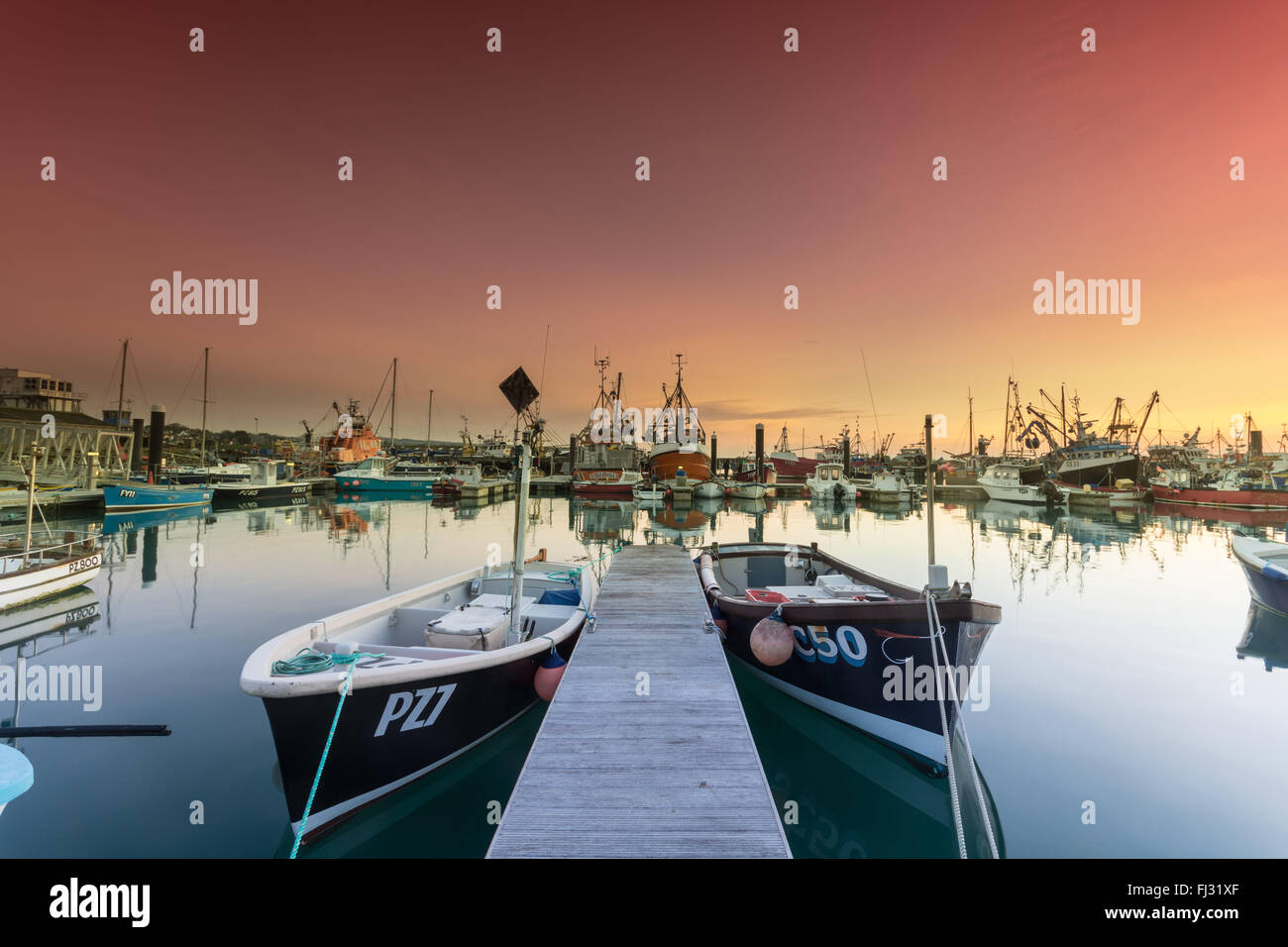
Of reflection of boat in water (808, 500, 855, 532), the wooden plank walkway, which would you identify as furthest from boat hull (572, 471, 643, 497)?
the wooden plank walkway

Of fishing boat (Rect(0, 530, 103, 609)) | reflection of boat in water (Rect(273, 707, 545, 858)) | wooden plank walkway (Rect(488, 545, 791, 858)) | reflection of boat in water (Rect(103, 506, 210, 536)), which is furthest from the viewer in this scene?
reflection of boat in water (Rect(103, 506, 210, 536))

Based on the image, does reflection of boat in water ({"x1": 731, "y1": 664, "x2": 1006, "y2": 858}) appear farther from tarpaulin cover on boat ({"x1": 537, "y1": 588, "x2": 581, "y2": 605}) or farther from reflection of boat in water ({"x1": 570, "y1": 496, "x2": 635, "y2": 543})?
reflection of boat in water ({"x1": 570, "y1": 496, "x2": 635, "y2": 543})

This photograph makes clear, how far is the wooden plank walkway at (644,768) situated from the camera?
12.7ft

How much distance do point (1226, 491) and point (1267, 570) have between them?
167ft

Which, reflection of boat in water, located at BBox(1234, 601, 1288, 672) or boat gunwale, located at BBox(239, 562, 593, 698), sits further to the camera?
reflection of boat in water, located at BBox(1234, 601, 1288, 672)

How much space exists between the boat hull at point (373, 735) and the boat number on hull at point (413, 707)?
11 mm

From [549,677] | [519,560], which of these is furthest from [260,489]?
[549,677]

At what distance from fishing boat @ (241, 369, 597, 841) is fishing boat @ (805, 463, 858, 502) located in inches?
2240

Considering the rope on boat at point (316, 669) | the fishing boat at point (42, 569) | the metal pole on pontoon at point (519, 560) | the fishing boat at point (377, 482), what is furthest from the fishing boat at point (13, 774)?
the fishing boat at point (377, 482)

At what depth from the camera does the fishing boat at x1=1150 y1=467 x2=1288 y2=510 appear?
45.8m

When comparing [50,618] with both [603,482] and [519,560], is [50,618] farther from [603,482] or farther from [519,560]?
[603,482]

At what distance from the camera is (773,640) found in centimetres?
763
